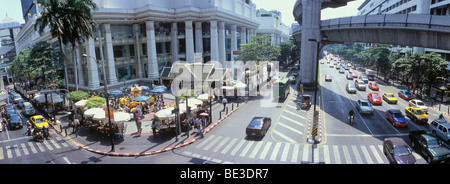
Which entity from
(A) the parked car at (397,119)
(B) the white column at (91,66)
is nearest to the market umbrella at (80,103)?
(B) the white column at (91,66)

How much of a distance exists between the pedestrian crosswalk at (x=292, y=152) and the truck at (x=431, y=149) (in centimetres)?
81

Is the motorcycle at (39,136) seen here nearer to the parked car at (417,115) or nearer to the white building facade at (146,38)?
the white building facade at (146,38)

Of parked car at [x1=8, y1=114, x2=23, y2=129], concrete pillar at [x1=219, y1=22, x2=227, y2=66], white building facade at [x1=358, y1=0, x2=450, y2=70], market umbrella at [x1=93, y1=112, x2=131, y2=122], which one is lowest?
parked car at [x1=8, y1=114, x2=23, y2=129]

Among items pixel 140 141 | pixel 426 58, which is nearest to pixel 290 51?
pixel 426 58

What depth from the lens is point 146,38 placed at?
181 feet

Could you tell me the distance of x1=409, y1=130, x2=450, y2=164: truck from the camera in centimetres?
1703

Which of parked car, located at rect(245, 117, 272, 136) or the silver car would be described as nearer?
parked car, located at rect(245, 117, 272, 136)

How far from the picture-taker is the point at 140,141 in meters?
23.7

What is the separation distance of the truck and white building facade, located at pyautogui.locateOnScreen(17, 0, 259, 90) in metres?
46.2

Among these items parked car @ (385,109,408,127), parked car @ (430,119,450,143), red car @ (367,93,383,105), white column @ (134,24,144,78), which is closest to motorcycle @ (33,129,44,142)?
white column @ (134,24,144,78)

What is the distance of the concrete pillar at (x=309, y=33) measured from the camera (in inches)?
1736

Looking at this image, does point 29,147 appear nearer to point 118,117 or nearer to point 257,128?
point 118,117

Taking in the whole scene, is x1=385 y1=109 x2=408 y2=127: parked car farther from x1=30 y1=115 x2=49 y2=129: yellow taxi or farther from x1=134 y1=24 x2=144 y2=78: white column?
x1=134 y1=24 x2=144 y2=78: white column

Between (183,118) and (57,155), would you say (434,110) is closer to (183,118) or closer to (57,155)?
(183,118)
